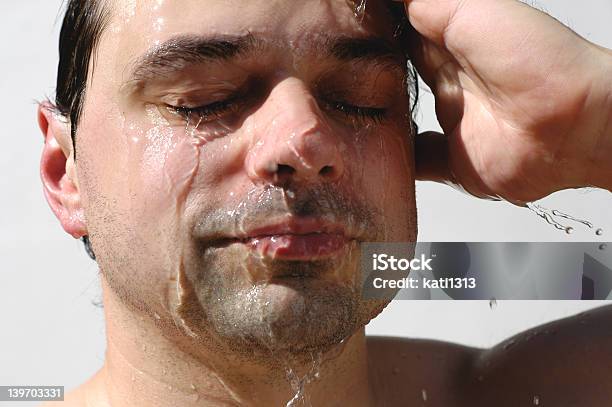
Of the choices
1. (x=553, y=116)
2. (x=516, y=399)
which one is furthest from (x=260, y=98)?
(x=516, y=399)

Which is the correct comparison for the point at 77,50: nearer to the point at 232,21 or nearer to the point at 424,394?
the point at 232,21

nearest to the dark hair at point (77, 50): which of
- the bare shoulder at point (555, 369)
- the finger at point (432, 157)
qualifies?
the finger at point (432, 157)

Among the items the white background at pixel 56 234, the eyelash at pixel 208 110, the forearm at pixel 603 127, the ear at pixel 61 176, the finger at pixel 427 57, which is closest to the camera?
the forearm at pixel 603 127

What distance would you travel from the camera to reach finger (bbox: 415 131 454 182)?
1659mm

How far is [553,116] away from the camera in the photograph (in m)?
1.33

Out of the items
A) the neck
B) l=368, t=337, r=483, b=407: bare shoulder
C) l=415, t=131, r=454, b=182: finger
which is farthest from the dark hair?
l=368, t=337, r=483, b=407: bare shoulder

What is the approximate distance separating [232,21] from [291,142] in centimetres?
22

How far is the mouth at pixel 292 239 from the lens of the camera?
1.33 m

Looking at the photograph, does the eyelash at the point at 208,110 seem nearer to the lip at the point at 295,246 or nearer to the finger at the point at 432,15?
the lip at the point at 295,246

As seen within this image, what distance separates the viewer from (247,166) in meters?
1.36

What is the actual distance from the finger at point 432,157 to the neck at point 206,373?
12.7 inches

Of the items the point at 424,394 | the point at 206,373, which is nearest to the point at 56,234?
the point at 206,373

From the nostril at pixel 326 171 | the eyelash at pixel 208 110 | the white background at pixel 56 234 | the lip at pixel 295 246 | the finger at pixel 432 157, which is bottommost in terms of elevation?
the white background at pixel 56 234

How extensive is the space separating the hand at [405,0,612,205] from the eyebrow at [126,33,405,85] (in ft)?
0.52
